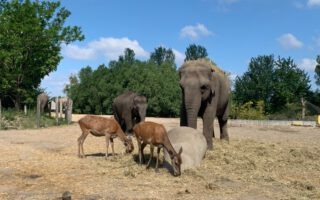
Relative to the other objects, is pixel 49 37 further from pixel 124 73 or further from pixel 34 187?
pixel 124 73

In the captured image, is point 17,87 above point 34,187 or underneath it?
above

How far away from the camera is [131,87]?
211 feet

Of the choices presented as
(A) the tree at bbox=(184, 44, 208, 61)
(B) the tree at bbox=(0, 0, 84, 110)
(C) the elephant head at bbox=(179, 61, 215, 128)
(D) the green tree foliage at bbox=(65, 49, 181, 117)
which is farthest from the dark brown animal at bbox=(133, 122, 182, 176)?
(A) the tree at bbox=(184, 44, 208, 61)

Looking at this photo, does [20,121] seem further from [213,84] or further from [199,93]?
[199,93]

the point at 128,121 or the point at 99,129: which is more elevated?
the point at 128,121

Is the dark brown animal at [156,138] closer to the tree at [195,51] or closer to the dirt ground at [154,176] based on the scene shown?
the dirt ground at [154,176]

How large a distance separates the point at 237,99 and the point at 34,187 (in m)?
59.7

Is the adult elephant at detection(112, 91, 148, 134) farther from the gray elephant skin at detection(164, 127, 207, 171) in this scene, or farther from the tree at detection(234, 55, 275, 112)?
the tree at detection(234, 55, 275, 112)

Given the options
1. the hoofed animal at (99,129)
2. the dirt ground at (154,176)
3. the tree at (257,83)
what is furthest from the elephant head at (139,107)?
the tree at (257,83)

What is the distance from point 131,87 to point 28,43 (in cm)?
3172

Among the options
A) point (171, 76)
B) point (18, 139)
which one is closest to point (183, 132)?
point (18, 139)

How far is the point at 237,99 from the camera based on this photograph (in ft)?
222

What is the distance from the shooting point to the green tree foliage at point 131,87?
206ft

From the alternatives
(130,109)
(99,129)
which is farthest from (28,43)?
(99,129)
